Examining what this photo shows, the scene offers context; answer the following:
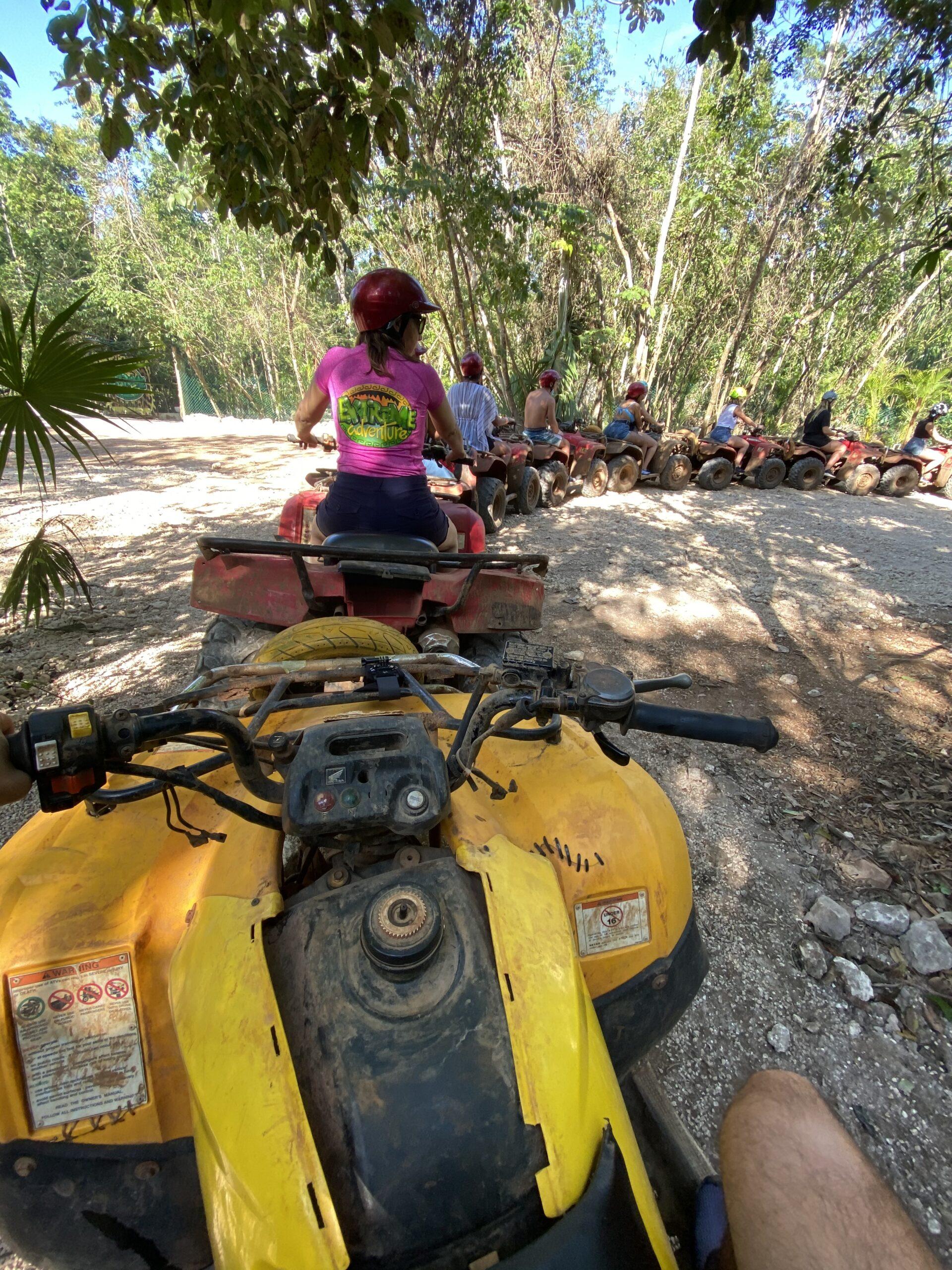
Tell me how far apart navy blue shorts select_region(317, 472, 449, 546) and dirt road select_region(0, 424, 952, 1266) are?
1544 millimetres

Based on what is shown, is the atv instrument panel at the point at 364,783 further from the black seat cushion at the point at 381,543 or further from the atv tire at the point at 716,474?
the atv tire at the point at 716,474

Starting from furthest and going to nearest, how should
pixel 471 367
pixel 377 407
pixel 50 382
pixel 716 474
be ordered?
1. pixel 716 474
2. pixel 471 367
3. pixel 377 407
4. pixel 50 382

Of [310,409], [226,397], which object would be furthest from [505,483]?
[226,397]

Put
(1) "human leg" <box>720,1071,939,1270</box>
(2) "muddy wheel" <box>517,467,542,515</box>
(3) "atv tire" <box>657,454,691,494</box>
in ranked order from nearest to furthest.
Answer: (1) "human leg" <box>720,1071,939,1270</box> → (2) "muddy wheel" <box>517,467,542,515</box> → (3) "atv tire" <box>657,454,691,494</box>

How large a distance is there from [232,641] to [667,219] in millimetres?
15737

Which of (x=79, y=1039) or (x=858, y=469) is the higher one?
(x=79, y=1039)

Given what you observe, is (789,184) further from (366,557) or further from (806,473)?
(366,557)

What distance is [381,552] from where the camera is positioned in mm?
2520

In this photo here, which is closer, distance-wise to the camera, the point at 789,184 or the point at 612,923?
the point at 612,923

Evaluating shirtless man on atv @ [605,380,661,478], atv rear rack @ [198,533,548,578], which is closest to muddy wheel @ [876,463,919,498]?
shirtless man on atv @ [605,380,661,478]

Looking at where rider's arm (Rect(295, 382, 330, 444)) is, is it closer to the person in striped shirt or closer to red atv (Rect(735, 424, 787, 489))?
the person in striped shirt

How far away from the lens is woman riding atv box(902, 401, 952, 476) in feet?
40.0

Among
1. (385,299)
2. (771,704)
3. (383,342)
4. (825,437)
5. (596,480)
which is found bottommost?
(771,704)

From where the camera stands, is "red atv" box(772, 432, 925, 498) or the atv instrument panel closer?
the atv instrument panel
